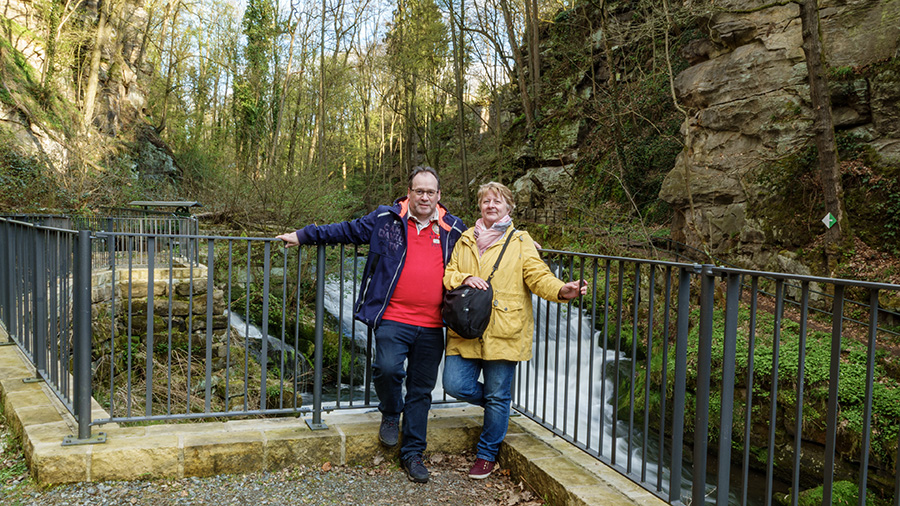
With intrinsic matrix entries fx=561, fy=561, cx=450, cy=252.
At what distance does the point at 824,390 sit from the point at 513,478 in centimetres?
635

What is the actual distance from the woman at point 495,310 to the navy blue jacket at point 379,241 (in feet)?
0.78

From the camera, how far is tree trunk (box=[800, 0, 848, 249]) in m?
11.3

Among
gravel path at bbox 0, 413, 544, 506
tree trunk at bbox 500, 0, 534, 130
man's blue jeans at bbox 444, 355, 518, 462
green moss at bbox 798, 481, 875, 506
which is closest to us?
gravel path at bbox 0, 413, 544, 506

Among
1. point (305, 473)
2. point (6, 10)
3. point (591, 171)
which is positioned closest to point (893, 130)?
point (591, 171)

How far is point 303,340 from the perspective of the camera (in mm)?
11789

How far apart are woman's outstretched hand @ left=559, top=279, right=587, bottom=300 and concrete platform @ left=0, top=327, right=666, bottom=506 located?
102 centimetres

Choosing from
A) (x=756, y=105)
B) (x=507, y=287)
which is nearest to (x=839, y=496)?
(x=507, y=287)

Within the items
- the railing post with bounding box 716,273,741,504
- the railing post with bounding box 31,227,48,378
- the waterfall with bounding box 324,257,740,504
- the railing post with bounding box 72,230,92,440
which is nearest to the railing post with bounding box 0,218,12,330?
the railing post with bounding box 31,227,48,378

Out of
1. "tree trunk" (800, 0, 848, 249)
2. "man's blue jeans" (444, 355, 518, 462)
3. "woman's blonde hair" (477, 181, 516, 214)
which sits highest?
"tree trunk" (800, 0, 848, 249)

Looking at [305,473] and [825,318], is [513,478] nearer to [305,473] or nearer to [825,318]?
[305,473]

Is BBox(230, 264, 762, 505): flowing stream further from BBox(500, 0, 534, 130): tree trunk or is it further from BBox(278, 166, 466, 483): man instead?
BBox(500, 0, 534, 130): tree trunk

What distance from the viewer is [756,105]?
44.8ft

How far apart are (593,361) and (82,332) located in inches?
126

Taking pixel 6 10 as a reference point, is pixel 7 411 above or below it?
below
